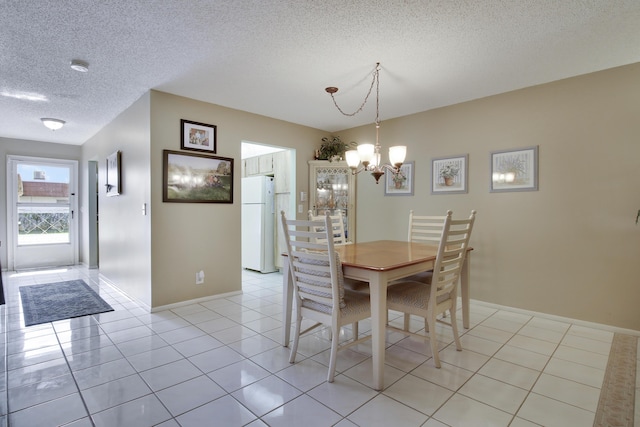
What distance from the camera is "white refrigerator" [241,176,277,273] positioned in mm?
5324

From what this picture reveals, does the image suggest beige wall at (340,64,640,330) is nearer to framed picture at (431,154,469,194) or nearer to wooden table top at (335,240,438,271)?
framed picture at (431,154,469,194)

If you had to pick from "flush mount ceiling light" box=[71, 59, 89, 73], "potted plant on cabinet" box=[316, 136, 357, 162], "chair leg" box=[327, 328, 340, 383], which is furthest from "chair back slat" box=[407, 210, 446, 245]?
"flush mount ceiling light" box=[71, 59, 89, 73]

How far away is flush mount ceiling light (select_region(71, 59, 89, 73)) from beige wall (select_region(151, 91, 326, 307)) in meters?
0.66

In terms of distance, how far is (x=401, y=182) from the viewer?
4.40 m

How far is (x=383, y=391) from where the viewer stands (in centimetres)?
196

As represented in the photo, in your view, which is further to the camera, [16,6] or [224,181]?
[224,181]

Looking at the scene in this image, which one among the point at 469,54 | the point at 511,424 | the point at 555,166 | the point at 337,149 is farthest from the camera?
the point at 337,149

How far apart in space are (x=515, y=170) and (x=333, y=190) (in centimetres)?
246

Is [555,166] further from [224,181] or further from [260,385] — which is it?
[224,181]

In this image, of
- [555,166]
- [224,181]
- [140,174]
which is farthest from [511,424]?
[140,174]

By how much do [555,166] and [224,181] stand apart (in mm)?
3572

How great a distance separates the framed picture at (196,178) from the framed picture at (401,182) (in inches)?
83.3

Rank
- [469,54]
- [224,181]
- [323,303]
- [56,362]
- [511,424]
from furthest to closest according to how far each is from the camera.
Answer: [224,181] < [469,54] < [56,362] < [323,303] < [511,424]

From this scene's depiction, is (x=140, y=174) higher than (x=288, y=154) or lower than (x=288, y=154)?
lower
